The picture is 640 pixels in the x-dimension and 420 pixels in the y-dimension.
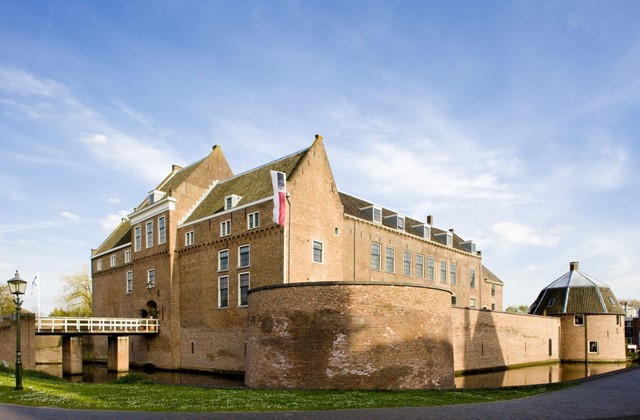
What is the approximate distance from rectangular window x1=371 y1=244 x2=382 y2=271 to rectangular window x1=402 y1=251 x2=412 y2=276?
3.44m

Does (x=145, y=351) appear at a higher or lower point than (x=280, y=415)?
lower

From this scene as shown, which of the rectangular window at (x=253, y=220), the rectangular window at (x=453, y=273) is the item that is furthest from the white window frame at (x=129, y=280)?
the rectangular window at (x=453, y=273)

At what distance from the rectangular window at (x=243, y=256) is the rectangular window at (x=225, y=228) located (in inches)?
65.6

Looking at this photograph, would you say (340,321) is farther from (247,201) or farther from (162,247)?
(162,247)

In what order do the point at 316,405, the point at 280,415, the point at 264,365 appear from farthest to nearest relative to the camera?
the point at 264,365 < the point at 316,405 < the point at 280,415

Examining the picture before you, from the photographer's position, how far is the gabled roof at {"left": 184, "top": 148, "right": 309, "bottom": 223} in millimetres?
32406

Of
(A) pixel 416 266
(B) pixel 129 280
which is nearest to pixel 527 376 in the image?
(A) pixel 416 266

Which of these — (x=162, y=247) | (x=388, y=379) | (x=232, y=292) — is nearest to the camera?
(x=388, y=379)

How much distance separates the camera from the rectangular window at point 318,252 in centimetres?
3192

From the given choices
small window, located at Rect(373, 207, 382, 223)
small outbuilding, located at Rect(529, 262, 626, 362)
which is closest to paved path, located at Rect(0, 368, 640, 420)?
small window, located at Rect(373, 207, 382, 223)

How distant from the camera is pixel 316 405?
12875mm

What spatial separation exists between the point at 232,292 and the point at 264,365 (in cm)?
1089

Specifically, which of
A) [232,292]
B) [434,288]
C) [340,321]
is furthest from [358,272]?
[340,321]

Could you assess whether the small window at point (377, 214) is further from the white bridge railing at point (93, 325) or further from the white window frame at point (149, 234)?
the white bridge railing at point (93, 325)
